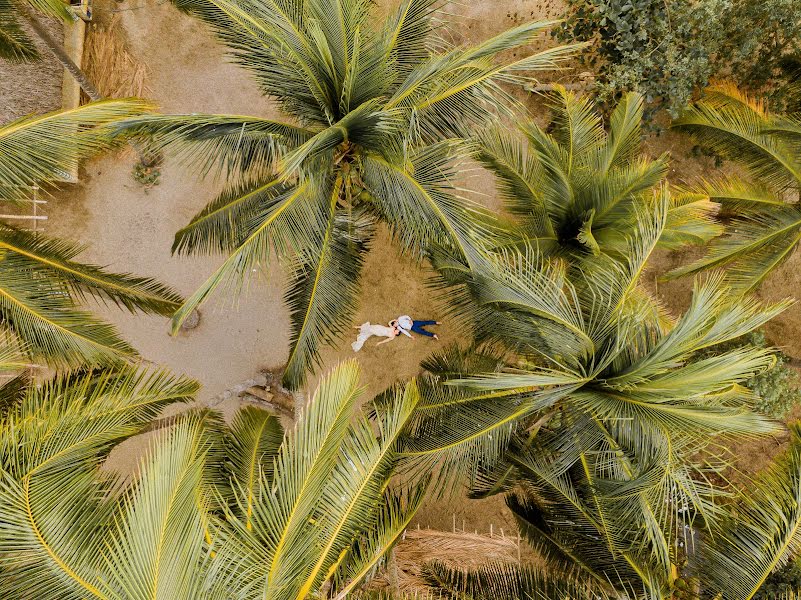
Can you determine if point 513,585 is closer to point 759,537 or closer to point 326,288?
point 759,537

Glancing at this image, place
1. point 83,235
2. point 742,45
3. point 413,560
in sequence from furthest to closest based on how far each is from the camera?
point 83,235 < point 413,560 < point 742,45

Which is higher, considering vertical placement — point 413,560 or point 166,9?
point 166,9

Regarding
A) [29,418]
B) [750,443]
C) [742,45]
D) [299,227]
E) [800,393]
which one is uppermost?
[742,45]

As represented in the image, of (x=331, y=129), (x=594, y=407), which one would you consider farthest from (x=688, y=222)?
(x=331, y=129)

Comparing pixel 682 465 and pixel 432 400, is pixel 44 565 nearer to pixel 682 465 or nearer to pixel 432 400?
pixel 432 400

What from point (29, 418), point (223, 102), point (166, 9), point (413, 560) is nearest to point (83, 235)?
point (223, 102)

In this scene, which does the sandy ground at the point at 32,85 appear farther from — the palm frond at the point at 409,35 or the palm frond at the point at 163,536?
the palm frond at the point at 163,536
